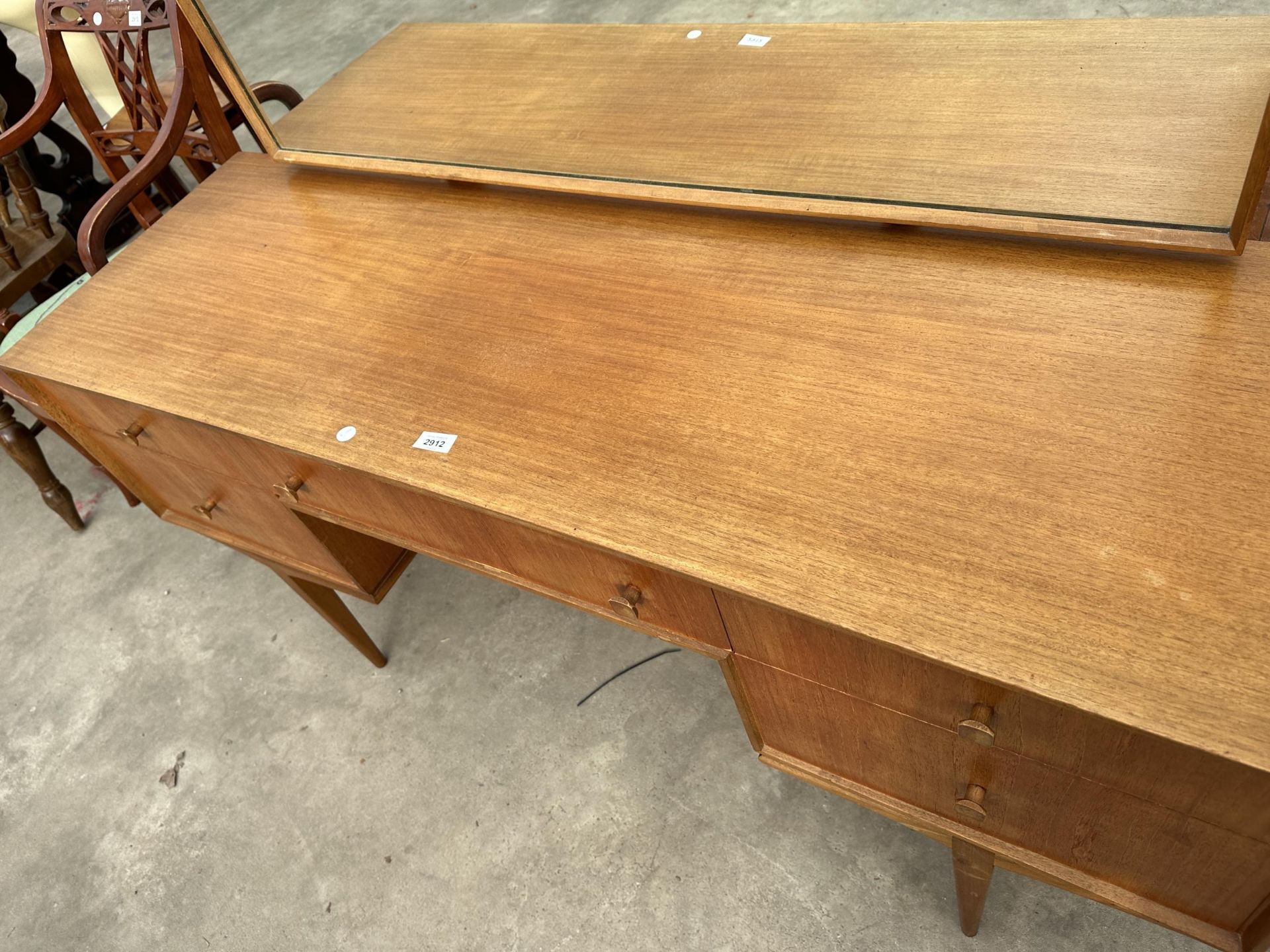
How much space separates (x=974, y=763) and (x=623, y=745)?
0.80m

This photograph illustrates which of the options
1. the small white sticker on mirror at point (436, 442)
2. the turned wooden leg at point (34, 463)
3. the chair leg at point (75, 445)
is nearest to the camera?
the small white sticker on mirror at point (436, 442)

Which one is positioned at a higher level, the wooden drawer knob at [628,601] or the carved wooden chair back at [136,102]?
the carved wooden chair back at [136,102]

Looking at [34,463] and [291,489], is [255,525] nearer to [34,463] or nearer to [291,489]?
[291,489]

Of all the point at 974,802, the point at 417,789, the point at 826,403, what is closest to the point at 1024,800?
the point at 974,802

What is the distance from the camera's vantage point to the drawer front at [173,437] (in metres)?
1.17

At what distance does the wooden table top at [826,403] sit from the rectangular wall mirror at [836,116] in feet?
0.14

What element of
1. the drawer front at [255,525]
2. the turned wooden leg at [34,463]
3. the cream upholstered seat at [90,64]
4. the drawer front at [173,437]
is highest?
the cream upholstered seat at [90,64]

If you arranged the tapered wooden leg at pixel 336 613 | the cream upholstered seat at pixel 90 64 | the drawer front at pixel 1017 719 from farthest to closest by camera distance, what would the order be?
1. the cream upholstered seat at pixel 90 64
2. the tapered wooden leg at pixel 336 613
3. the drawer front at pixel 1017 719

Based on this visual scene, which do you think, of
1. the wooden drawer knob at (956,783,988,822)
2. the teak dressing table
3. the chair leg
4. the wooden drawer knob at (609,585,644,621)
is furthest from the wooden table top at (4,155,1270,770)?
the chair leg

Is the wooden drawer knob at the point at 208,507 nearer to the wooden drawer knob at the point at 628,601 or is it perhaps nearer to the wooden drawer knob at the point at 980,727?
the wooden drawer knob at the point at 628,601

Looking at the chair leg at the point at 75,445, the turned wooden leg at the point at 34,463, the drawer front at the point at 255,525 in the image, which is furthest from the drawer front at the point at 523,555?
the turned wooden leg at the point at 34,463

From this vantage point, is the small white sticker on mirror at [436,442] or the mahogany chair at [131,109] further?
the mahogany chair at [131,109]

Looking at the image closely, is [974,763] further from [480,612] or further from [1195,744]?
[480,612]

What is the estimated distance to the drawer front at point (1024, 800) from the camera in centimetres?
73
